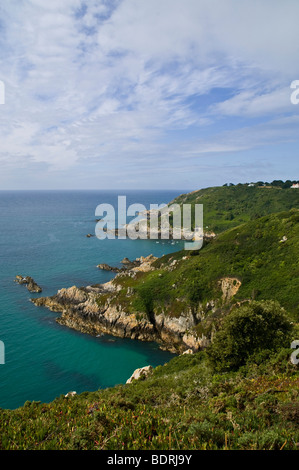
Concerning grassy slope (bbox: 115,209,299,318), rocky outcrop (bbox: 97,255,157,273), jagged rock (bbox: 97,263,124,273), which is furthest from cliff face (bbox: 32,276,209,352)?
rocky outcrop (bbox: 97,255,157,273)

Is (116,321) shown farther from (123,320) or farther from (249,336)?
(249,336)

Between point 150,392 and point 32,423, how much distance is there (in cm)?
968

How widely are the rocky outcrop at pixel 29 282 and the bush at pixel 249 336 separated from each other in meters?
43.8

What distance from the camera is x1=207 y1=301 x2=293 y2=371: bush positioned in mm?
18578

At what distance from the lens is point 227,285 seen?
39.2 m

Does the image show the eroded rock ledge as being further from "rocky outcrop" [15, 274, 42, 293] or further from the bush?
the bush

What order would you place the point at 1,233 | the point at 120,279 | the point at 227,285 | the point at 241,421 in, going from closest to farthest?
the point at 241,421
the point at 227,285
the point at 120,279
the point at 1,233

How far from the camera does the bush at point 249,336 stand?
18578 mm

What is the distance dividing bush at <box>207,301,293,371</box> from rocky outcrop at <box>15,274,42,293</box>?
43.8 meters

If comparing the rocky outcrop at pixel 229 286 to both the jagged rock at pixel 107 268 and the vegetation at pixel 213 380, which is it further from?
the jagged rock at pixel 107 268

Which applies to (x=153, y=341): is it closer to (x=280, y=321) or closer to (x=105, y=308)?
(x=105, y=308)

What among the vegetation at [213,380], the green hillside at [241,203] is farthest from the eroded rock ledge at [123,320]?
the green hillside at [241,203]
